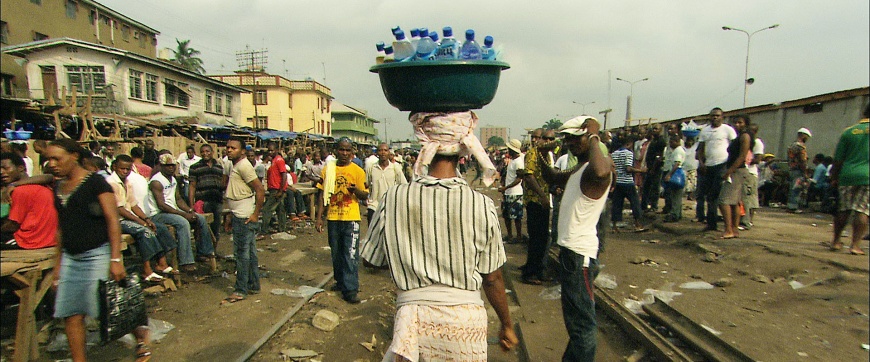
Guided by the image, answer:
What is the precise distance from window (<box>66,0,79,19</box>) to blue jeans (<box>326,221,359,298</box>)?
52.8ft

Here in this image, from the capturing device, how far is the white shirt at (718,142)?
22.8 feet

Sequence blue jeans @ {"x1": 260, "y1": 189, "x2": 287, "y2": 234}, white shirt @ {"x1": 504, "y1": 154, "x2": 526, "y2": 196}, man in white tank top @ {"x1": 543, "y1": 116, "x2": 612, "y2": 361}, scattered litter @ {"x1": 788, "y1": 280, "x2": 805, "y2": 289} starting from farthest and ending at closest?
blue jeans @ {"x1": 260, "y1": 189, "x2": 287, "y2": 234} < white shirt @ {"x1": 504, "y1": 154, "x2": 526, "y2": 196} < scattered litter @ {"x1": 788, "y1": 280, "x2": 805, "y2": 289} < man in white tank top @ {"x1": 543, "y1": 116, "x2": 612, "y2": 361}

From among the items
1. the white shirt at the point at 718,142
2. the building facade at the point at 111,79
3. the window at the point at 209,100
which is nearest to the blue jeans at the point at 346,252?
the white shirt at the point at 718,142

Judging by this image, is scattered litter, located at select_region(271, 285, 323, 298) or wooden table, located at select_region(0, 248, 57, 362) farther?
scattered litter, located at select_region(271, 285, 323, 298)

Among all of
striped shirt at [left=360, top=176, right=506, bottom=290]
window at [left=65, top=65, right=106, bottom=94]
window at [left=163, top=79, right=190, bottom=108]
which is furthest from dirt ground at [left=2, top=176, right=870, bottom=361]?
window at [left=163, top=79, right=190, bottom=108]

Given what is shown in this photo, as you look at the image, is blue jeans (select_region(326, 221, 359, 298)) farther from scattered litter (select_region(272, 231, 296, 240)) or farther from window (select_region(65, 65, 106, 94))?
window (select_region(65, 65, 106, 94))

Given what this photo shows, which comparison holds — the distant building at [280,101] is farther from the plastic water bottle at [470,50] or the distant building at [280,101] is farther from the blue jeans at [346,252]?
the plastic water bottle at [470,50]

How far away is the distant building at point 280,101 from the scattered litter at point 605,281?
132 ft

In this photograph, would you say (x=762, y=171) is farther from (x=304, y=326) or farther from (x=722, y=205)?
(x=304, y=326)

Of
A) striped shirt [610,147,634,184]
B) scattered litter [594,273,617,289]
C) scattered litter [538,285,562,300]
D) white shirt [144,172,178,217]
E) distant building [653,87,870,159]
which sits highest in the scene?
distant building [653,87,870,159]

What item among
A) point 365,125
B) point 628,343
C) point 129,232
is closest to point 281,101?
point 365,125

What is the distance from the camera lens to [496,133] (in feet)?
287

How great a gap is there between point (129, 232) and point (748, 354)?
6.28 meters

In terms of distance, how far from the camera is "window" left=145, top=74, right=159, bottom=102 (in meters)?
21.6
